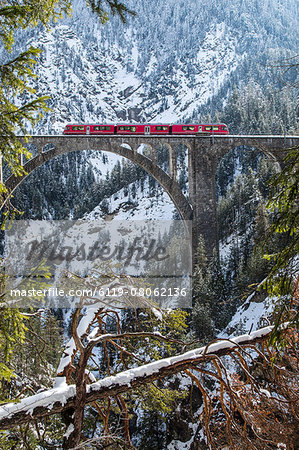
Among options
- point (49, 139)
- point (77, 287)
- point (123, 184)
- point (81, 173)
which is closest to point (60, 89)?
point (81, 173)

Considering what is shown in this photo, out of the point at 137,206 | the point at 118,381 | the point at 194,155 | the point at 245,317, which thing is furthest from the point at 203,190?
the point at 137,206

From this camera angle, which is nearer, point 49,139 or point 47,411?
point 47,411

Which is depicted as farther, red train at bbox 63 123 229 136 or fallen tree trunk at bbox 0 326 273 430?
red train at bbox 63 123 229 136

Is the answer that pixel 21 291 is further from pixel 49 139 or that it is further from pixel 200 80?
pixel 200 80

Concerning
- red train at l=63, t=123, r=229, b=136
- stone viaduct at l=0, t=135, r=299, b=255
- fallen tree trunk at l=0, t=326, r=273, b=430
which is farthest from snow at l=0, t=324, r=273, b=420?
red train at l=63, t=123, r=229, b=136

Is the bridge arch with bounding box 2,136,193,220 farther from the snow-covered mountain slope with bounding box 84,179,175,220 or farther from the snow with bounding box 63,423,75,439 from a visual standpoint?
the snow-covered mountain slope with bounding box 84,179,175,220

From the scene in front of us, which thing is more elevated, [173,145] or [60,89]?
[60,89]

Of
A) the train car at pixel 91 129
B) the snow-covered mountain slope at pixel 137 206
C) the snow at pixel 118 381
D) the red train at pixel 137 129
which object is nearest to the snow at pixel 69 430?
the snow at pixel 118 381
